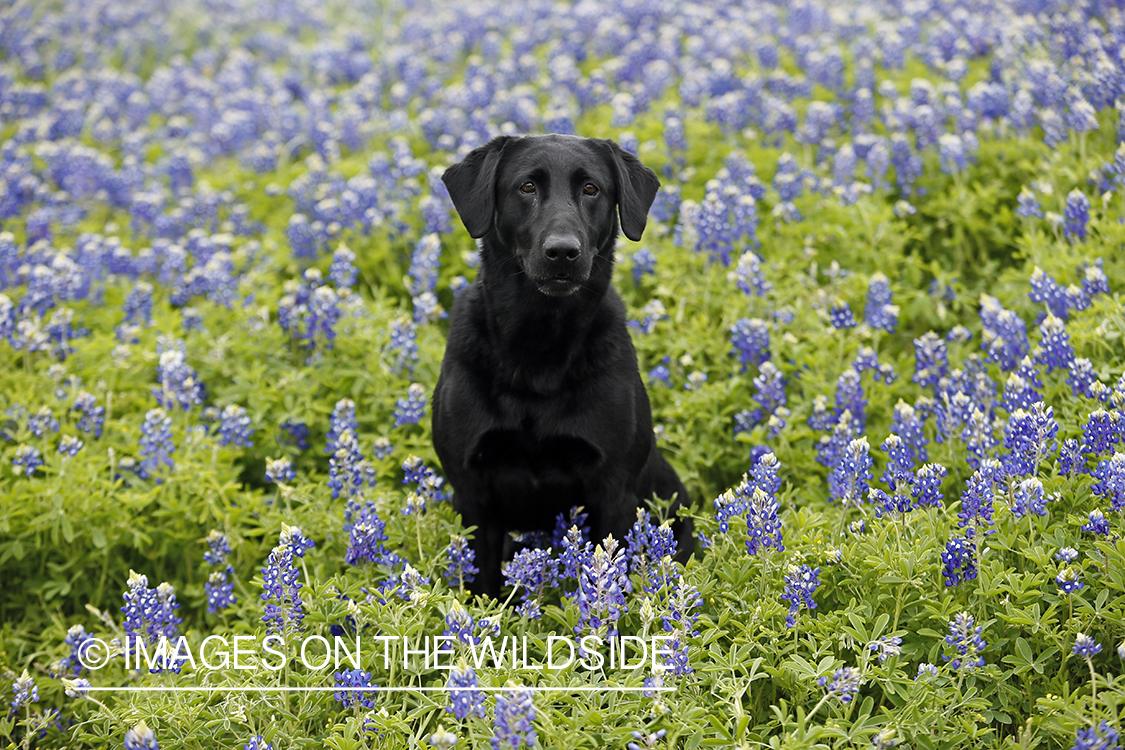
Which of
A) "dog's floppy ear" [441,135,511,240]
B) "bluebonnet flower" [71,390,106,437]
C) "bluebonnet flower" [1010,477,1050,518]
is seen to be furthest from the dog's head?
"bluebonnet flower" [71,390,106,437]

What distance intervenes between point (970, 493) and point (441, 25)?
8.17 meters

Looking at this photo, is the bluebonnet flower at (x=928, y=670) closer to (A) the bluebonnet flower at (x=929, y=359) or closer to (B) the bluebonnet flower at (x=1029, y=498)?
(B) the bluebonnet flower at (x=1029, y=498)

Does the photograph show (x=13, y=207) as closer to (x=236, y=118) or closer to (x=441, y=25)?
(x=236, y=118)

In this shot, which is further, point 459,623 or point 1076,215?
point 1076,215

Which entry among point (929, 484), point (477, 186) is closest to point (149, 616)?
point (477, 186)

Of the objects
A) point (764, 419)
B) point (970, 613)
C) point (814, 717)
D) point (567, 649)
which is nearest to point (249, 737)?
point (567, 649)

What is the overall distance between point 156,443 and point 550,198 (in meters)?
2.09

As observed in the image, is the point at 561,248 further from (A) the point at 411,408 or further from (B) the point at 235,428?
(B) the point at 235,428

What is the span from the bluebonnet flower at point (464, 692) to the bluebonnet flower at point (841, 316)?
8.89ft

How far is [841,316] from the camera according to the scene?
4.31 meters

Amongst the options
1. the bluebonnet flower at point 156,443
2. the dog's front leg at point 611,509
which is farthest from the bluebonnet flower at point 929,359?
the bluebonnet flower at point 156,443

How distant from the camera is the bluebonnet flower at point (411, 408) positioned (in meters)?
4.00

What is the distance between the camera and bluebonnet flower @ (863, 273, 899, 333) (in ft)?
14.3

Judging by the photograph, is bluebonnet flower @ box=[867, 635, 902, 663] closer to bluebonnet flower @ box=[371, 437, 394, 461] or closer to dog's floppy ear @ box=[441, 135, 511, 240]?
dog's floppy ear @ box=[441, 135, 511, 240]
